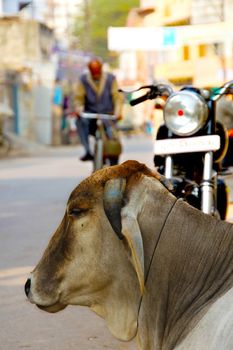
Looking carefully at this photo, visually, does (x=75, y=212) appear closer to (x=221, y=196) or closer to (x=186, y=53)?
(x=221, y=196)

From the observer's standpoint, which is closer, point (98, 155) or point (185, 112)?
point (185, 112)

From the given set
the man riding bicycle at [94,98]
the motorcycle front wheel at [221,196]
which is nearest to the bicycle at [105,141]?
the man riding bicycle at [94,98]

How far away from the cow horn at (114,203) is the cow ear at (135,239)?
0.16 ft

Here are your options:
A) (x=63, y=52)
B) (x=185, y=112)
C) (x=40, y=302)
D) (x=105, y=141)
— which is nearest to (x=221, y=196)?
(x=185, y=112)

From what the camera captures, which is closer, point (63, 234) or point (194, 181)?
point (63, 234)

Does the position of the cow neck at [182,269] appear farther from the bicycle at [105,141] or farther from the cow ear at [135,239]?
the bicycle at [105,141]

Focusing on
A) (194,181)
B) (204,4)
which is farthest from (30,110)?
(194,181)

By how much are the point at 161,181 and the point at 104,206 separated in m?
0.29

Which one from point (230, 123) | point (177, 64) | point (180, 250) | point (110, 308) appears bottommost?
point (177, 64)

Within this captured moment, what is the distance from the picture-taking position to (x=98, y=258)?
153 inches

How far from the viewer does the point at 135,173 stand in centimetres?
387

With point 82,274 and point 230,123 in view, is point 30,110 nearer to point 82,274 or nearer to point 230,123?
point 230,123

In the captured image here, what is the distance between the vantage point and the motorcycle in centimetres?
684

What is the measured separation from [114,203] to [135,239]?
0.52ft
